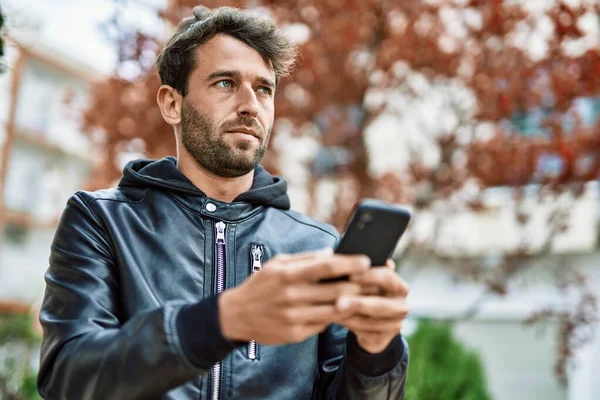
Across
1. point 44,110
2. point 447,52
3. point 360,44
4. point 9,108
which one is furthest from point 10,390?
point 44,110

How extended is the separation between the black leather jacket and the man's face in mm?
114

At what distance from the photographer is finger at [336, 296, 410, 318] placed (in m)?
1.22

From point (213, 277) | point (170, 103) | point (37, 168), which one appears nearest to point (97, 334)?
point (213, 277)

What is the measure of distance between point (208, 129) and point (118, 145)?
14.0 feet

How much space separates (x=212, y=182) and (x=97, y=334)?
67cm

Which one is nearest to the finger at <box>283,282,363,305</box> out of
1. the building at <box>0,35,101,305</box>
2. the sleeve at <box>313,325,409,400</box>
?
the sleeve at <box>313,325,409,400</box>

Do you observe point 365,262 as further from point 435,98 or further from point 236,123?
point 435,98

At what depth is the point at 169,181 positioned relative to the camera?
1.91 meters


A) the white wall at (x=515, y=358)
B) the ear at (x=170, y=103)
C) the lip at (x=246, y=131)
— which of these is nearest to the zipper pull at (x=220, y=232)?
the lip at (x=246, y=131)

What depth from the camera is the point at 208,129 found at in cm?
189

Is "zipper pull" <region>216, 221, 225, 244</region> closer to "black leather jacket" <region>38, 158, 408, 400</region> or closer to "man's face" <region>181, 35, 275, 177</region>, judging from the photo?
"black leather jacket" <region>38, 158, 408, 400</region>

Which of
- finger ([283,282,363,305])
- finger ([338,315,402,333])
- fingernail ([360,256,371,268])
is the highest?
fingernail ([360,256,371,268])

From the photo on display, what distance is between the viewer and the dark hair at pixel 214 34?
1960 millimetres

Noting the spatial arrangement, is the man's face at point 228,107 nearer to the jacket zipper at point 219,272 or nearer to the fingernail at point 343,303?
the jacket zipper at point 219,272
